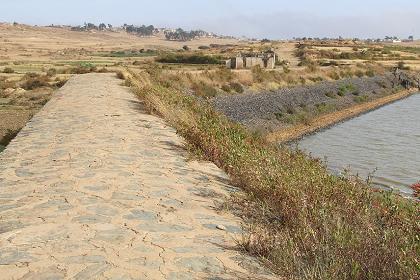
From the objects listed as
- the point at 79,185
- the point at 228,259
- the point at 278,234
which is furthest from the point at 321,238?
the point at 79,185

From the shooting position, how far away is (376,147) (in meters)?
23.4

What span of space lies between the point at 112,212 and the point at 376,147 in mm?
20430

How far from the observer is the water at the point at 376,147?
1778 centimetres

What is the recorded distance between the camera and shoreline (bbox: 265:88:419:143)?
24000 mm

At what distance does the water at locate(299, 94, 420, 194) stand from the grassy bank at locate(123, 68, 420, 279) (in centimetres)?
636

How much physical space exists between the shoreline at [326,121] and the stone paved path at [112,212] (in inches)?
419

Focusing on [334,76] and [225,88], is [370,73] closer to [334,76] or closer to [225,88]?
[334,76]

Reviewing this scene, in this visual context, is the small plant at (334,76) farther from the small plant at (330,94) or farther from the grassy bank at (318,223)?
the grassy bank at (318,223)

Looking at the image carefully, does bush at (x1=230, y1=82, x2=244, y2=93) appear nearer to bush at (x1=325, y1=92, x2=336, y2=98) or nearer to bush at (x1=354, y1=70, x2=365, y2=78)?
bush at (x1=325, y1=92, x2=336, y2=98)

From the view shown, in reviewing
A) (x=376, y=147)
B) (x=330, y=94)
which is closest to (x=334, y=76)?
(x=330, y=94)

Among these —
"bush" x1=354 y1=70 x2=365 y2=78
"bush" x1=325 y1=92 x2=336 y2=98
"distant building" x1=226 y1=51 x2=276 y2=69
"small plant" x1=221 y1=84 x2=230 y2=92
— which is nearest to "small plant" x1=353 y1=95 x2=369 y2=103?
"bush" x1=325 y1=92 x2=336 y2=98

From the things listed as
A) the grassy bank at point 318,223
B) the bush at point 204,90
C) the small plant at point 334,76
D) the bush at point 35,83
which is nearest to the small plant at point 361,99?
the small plant at point 334,76

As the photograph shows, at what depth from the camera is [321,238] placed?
4508 mm

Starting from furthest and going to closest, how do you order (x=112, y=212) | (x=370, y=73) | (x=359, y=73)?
(x=370, y=73) → (x=359, y=73) → (x=112, y=212)
